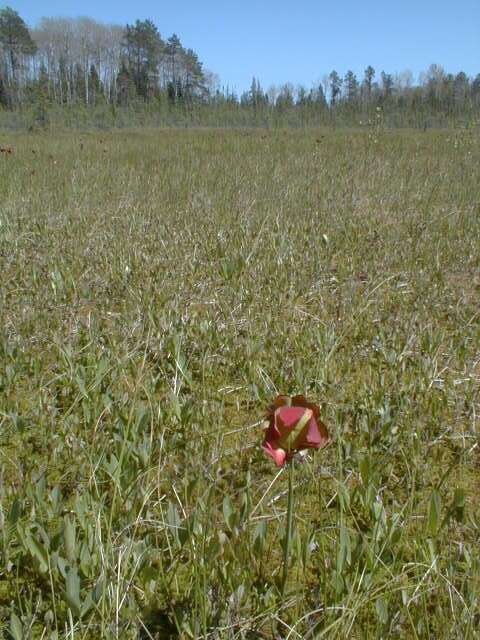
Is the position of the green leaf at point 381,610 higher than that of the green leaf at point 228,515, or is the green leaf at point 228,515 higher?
the green leaf at point 228,515

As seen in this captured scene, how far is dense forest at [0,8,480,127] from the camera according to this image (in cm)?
2033

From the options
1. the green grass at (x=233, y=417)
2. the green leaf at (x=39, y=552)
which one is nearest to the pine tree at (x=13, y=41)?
the green grass at (x=233, y=417)

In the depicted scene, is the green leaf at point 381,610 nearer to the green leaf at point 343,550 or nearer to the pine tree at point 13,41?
the green leaf at point 343,550

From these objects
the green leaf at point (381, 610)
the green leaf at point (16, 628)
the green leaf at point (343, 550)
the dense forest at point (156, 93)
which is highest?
the dense forest at point (156, 93)

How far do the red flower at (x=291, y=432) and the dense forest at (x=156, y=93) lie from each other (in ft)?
28.5

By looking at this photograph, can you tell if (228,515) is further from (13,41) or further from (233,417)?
(13,41)

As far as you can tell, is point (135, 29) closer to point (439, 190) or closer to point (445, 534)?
point (439, 190)

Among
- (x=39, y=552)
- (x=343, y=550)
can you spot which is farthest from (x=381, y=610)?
(x=39, y=552)

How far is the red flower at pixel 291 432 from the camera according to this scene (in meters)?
1.04

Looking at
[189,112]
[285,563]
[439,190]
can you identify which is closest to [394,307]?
[285,563]

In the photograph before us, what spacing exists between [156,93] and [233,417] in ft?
140

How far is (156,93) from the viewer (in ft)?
134

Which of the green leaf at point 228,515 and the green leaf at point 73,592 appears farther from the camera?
the green leaf at point 228,515

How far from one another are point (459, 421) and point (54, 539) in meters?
1.45
